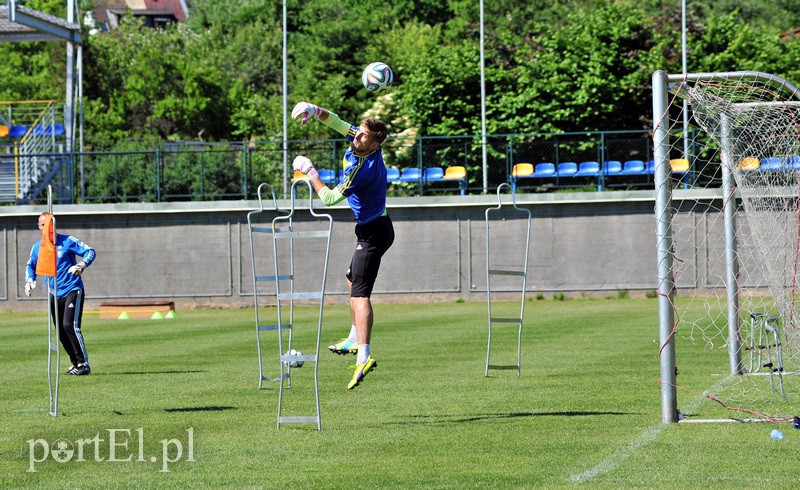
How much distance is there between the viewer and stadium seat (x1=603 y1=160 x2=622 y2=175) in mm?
34469

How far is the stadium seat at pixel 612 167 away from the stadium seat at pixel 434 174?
5.13 meters

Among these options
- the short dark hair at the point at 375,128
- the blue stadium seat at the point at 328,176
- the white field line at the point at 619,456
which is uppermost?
the blue stadium seat at the point at 328,176

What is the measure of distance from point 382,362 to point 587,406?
521cm

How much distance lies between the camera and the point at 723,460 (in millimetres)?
7934

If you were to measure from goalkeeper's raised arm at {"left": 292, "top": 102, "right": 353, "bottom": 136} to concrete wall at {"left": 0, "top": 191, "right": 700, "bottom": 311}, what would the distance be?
74.1 ft

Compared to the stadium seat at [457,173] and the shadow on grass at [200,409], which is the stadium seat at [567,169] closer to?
the stadium seat at [457,173]

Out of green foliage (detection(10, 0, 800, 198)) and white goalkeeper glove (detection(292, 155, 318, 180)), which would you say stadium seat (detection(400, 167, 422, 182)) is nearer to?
green foliage (detection(10, 0, 800, 198))

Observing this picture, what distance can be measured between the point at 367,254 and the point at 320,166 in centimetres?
2445

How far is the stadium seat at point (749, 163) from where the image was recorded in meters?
12.4

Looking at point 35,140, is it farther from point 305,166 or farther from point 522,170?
point 305,166

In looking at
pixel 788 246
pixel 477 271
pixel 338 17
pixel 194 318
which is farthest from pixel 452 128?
pixel 788 246

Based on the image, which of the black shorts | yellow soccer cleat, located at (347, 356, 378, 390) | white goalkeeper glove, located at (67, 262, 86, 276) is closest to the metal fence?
white goalkeeper glove, located at (67, 262, 86, 276)

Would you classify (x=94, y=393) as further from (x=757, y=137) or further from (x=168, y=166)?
(x=168, y=166)

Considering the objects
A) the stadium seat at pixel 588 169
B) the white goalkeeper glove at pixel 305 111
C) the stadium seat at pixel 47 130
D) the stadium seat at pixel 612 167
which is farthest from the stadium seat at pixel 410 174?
the white goalkeeper glove at pixel 305 111
